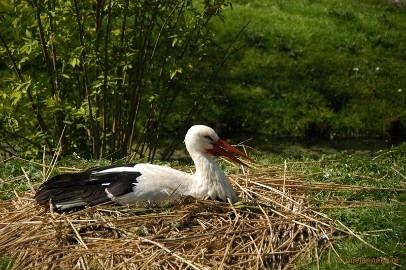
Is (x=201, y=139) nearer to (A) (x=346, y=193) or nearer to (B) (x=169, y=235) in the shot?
(B) (x=169, y=235)

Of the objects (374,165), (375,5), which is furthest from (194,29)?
(375,5)

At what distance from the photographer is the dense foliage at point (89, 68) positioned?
8.62 meters

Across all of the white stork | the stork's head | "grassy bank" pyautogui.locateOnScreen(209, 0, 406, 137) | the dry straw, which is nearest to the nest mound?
the dry straw

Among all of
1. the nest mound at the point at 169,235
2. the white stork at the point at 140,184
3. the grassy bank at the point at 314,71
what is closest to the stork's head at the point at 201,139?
the white stork at the point at 140,184

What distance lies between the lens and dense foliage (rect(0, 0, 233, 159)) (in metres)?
8.62

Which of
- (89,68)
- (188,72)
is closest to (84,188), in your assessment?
(89,68)

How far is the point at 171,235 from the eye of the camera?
580 centimetres

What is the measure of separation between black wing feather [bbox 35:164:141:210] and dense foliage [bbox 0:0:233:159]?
87.7 inches

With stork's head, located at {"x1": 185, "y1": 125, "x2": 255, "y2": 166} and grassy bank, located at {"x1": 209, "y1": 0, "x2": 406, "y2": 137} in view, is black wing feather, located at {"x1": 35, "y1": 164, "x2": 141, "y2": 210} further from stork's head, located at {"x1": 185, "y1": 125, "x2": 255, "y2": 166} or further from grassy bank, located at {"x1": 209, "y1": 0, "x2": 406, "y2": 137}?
grassy bank, located at {"x1": 209, "y1": 0, "x2": 406, "y2": 137}

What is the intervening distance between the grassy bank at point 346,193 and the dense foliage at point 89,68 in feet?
3.27

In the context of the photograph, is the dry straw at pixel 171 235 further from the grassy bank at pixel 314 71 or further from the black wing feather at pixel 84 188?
the grassy bank at pixel 314 71

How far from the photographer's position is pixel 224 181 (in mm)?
6484

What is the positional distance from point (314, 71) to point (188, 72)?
16.9ft

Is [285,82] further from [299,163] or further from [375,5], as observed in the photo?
[299,163]
